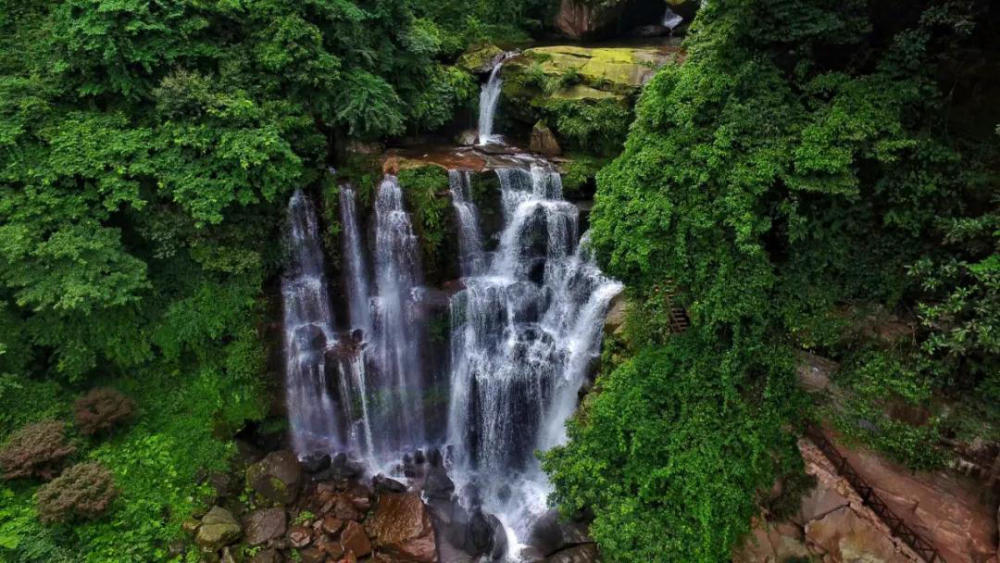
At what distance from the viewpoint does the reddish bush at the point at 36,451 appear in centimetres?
1002

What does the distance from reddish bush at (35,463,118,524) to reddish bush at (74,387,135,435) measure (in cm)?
117

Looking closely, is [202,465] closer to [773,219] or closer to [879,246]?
[773,219]

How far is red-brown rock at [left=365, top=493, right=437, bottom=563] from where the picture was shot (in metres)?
10.9

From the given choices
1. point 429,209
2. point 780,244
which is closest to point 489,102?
point 429,209

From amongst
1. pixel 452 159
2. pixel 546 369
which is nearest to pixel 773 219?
pixel 546 369

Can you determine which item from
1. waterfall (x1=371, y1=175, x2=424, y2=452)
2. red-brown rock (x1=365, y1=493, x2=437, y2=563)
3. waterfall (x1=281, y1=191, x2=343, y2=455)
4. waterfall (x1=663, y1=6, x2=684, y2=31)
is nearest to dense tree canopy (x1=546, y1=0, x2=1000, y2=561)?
red-brown rock (x1=365, y1=493, x2=437, y2=563)

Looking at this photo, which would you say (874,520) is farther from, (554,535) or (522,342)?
(522,342)

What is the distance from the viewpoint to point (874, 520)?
7812mm

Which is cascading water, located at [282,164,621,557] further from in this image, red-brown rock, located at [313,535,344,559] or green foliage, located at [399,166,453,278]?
red-brown rock, located at [313,535,344,559]

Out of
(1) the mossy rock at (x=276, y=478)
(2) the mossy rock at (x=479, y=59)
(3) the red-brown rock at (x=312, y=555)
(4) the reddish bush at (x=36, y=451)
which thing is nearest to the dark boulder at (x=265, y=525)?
(1) the mossy rock at (x=276, y=478)

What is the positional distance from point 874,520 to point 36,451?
15.7 m

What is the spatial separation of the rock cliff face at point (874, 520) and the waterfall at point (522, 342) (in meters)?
4.77

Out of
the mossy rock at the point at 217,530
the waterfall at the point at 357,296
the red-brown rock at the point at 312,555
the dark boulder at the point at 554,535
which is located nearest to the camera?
the mossy rock at the point at 217,530

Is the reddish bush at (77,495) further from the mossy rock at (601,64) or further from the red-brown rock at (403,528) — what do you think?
the mossy rock at (601,64)
